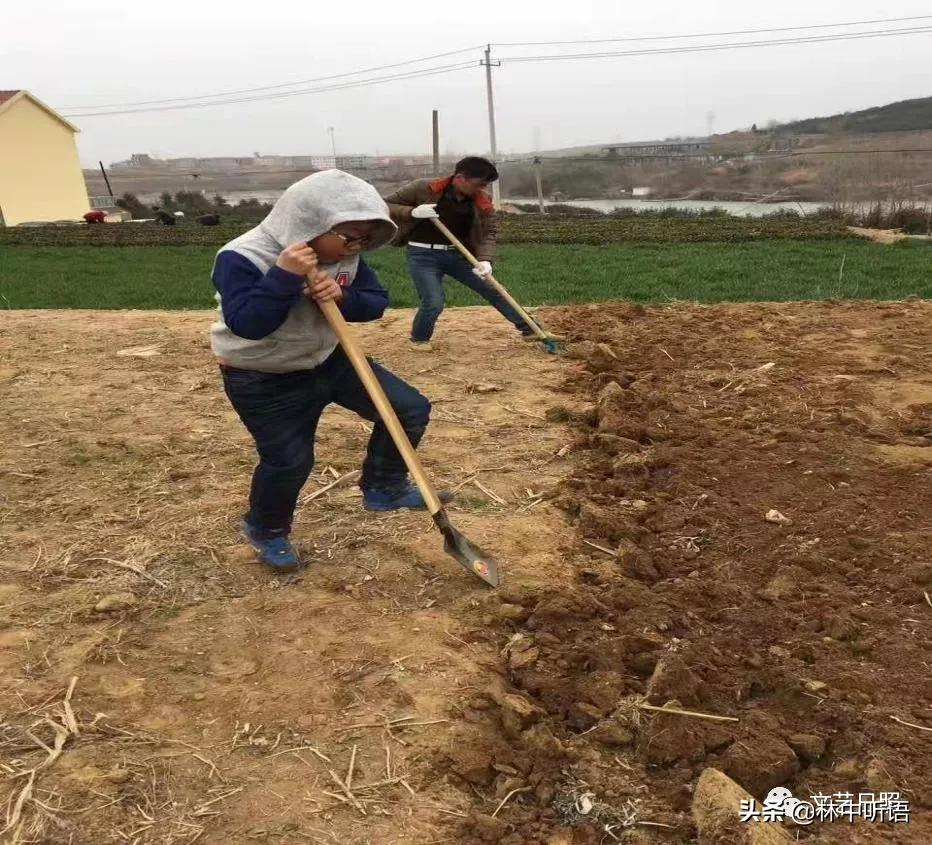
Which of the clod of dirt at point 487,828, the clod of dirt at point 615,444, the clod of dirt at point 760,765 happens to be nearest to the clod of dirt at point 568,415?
the clod of dirt at point 615,444

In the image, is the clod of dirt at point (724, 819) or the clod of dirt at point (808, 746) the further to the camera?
the clod of dirt at point (808, 746)

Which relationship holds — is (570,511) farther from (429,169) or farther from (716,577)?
(429,169)

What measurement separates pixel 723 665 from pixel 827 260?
35.8ft

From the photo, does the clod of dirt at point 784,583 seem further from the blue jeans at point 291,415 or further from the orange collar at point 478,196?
the orange collar at point 478,196

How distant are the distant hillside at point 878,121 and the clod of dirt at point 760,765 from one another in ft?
149

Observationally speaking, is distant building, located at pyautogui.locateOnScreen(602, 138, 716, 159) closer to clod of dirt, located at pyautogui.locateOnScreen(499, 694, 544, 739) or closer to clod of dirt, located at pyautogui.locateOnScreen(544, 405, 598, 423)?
clod of dirt, located at pyautogui.locateOnScreen(544, 405, 598, 423)

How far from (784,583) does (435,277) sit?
423 centimetres

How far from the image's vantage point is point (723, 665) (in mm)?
2689

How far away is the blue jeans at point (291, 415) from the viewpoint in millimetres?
3066

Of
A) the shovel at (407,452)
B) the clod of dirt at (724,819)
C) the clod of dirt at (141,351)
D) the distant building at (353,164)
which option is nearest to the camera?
the clod of dirt at (724,819)

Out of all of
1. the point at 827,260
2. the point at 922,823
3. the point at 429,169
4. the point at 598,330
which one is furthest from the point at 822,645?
the point at 429,169

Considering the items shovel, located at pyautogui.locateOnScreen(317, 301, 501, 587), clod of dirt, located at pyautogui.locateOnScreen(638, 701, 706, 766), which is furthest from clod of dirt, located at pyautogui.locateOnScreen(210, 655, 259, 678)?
clod of dirt, located at pyautogui.locateOnScreen(638, 701, 706, 766)

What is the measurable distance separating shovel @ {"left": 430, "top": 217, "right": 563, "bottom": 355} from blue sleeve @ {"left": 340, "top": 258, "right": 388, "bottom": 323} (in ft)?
10.2

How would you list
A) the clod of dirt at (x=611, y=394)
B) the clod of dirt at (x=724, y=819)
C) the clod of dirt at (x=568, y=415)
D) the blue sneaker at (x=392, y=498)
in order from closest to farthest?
the clod of dirt at (x=724, y=819) → the blue sneaker at (x=392, y=498) → the clod of dirt at (x=568, y=415) → the clod of dirt at (x=611, y=394)
